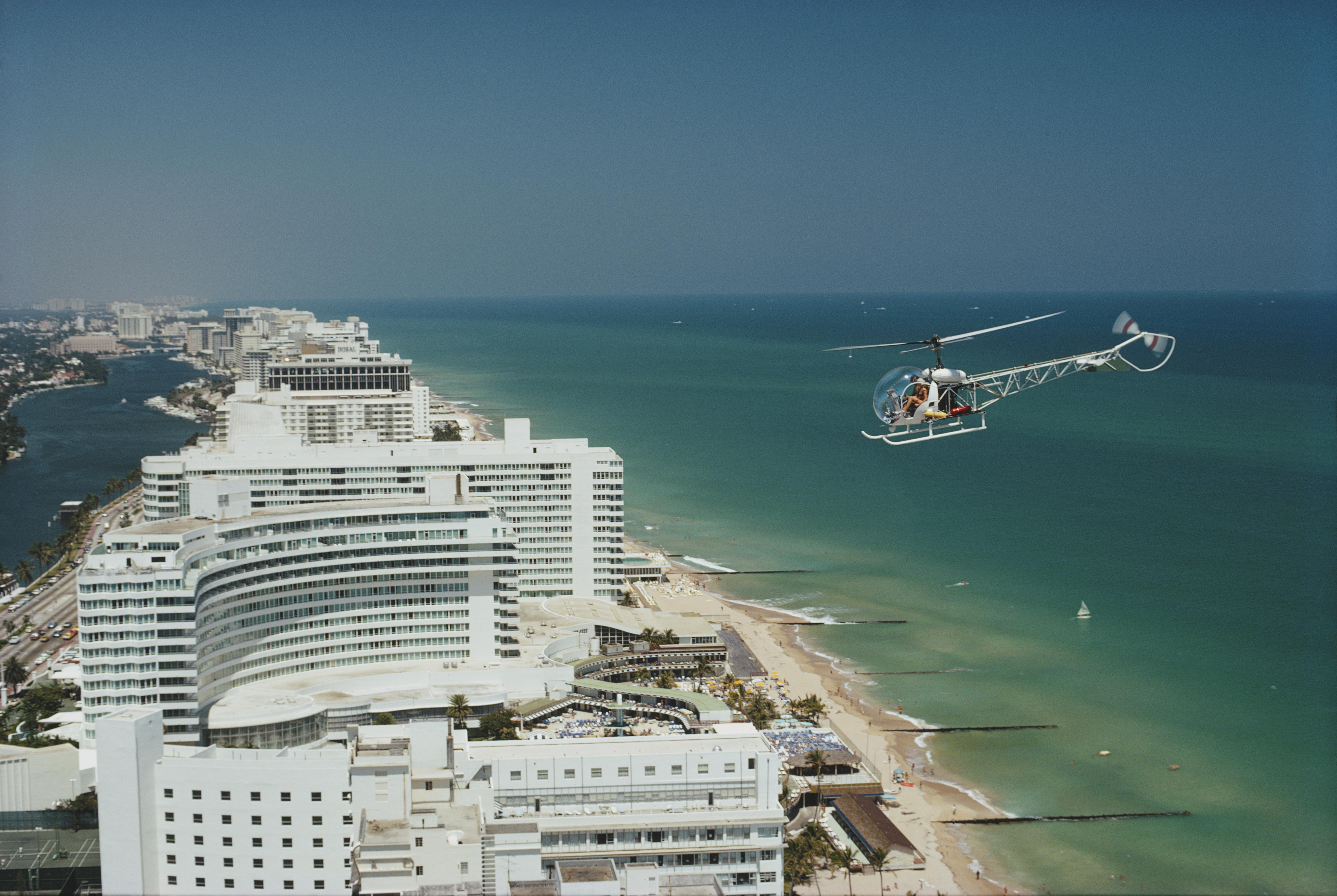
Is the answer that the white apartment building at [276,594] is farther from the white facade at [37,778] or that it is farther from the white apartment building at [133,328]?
the white apartment building at [133,328]

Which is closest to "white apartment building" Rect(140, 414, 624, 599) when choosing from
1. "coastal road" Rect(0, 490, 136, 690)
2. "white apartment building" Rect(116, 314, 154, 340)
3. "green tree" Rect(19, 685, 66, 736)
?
"coastal road" Rect(0, 490, 136, 690)

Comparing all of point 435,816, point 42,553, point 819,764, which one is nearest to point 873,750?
point 819,764

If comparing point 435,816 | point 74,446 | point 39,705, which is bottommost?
A: point 39,705

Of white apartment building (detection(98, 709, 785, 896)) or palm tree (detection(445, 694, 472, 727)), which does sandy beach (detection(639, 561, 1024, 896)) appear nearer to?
white apartment building (detection(98, 709, 785, 896))

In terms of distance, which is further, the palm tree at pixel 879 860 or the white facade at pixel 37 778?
the palm tree at pixel 879 860

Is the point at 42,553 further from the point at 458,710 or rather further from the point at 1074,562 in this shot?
the point at 1074,562

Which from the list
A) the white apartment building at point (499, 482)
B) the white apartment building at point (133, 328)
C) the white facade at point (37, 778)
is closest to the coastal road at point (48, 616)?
the white apartment building at point (499, 482)

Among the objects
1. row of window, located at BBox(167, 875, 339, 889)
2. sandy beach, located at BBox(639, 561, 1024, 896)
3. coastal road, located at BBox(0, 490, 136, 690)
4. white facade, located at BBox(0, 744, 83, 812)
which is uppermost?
row of window, located at BBox(167, 875, 339, 889)
